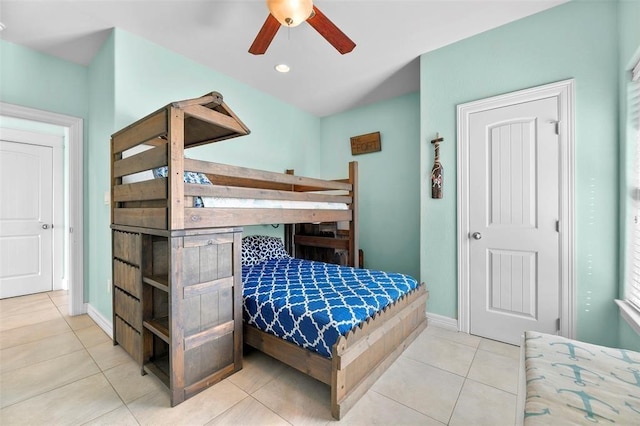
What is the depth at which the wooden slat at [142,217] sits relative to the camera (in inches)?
62.9

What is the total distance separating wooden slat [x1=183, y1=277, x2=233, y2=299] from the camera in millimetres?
1586

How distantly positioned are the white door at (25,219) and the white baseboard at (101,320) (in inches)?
56.5

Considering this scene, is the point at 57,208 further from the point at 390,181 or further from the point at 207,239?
the point at 390,181

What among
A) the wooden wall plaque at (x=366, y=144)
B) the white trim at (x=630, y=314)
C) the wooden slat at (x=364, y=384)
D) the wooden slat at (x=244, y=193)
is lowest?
the wooden slat at (x=364, y=384)

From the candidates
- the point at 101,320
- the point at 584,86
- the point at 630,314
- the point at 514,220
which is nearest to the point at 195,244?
the point at 101,320

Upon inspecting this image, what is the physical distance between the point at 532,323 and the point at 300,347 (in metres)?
1.91

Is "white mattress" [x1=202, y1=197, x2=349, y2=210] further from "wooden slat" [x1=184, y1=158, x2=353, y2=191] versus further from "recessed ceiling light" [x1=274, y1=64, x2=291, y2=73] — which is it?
"recessed ceiling light" [x1=274, y1=64, x2=291, y2=73]

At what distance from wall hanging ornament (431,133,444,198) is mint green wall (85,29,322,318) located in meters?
2.09

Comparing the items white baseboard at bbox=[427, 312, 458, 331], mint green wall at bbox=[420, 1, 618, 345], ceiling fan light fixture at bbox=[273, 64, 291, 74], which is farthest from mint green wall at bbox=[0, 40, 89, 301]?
white baseboard at bbox=[427, 312, 458, 331]

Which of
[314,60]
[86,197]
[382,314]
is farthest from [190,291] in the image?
[314,60]

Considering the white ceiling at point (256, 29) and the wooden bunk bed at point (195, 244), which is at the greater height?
the white ceiling at point (256, 29)

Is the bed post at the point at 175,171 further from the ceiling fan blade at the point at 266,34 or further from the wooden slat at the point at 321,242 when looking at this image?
the wooden slat at the point at 321,242

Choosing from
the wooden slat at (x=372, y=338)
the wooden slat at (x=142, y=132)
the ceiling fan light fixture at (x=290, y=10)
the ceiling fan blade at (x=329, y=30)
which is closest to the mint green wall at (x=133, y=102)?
the wooden slat at (x=142, y=132)

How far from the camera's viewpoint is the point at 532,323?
7.08ft
